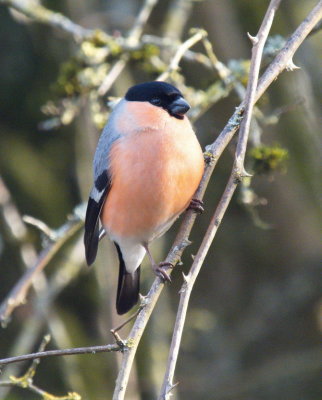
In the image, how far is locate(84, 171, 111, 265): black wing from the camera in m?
3.40

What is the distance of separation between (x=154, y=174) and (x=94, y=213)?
463 millimetres

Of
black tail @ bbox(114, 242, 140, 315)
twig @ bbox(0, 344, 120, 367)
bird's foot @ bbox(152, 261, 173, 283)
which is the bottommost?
twig @ bbox(0, 344, 120, 367)

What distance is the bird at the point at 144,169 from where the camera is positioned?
123 inches

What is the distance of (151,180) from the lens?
125 inches

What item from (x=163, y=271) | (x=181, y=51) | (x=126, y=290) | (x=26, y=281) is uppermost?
(x=181, y=51)

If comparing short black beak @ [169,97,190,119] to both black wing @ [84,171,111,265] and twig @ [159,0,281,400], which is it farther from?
twig @ [159,0,281,400]

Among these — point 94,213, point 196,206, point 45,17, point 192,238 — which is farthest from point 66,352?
point 192,238

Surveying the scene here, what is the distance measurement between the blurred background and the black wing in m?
0.96

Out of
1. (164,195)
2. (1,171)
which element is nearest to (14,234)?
(1,171)

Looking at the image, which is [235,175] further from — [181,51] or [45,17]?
[45,17]

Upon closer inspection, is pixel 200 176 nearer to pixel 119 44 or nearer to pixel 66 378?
pixel 119 44

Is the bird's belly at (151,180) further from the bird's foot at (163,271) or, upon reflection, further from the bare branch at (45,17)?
the bare branch at (45,17)

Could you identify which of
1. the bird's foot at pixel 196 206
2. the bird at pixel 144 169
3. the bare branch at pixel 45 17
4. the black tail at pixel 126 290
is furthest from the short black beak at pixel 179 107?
the bare branch at pixel 45 17

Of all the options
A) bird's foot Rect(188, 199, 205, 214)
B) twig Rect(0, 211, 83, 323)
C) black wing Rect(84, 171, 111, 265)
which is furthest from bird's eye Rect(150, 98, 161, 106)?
twig Rect(0, 211, 83, 323)
